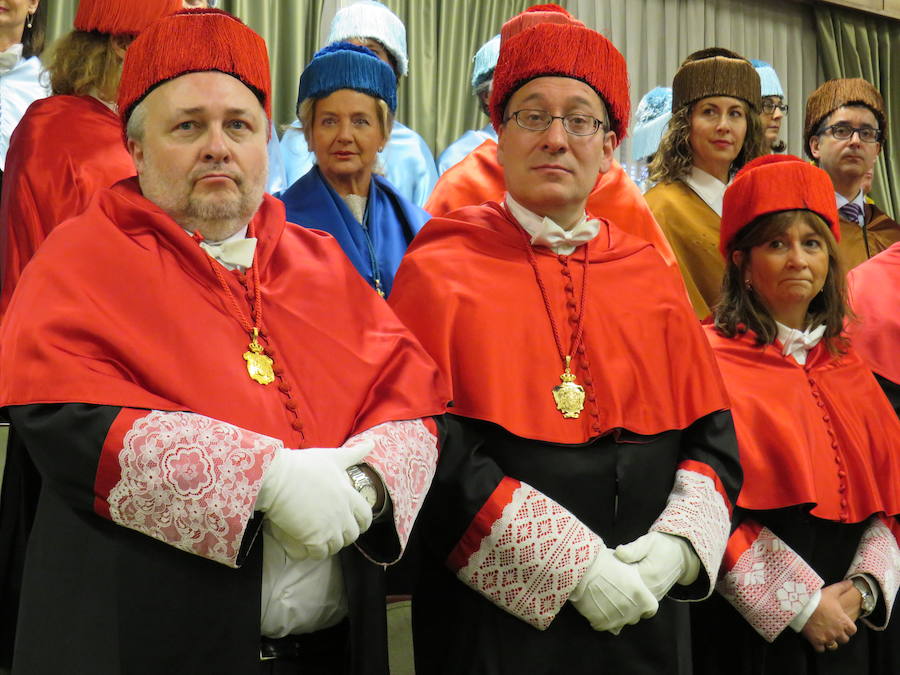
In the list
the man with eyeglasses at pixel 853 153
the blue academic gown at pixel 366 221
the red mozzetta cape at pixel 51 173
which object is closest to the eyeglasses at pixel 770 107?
the man with eyeglasses at pixel 853 153

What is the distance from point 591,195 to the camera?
3896 mm

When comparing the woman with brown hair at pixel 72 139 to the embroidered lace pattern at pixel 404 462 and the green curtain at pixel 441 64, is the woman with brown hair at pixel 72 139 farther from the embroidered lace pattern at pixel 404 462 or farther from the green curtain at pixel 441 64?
the green curtain at pixel 441 64

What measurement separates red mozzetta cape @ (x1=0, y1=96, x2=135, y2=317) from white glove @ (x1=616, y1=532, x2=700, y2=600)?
69.7 inches

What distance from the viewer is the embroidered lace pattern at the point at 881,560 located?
319 centimetres

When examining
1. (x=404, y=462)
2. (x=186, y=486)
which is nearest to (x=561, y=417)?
(x=404, y=462)

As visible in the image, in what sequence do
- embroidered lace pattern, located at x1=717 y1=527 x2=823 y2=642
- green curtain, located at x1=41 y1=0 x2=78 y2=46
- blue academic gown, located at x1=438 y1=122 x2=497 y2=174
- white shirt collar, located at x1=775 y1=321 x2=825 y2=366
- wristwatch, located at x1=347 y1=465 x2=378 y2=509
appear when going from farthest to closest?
1. green curtain, located at x1=41 y1=0 x2=78 y2=46
2. blue academic gown, located at x1=438 y1=122 x2=497 y2=174
3. white shirt collar, located at x1=775 y1=321 x2=825 y2=366
4. embroidered lace pattern, located at x1=717 y1=527 x2=823 y2=642
5. wristwatch, located at x1=347 y1=465 x2=378 y2=509

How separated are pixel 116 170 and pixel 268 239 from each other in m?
0.88

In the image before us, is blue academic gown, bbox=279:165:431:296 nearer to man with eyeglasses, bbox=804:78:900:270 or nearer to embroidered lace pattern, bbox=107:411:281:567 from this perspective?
embroidered lace pattern, bbox=107:411:281:567

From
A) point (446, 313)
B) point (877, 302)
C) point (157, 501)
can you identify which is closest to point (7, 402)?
point (157, 501)

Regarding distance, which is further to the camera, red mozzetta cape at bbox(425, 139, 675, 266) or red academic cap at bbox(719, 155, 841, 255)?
red mozzetta cape at bbox(425, 139, 675, 266)

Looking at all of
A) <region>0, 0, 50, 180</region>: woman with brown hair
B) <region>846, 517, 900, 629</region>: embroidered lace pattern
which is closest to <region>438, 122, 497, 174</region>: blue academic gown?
<region>0, 0, 50, 180</region>: woman with brown hair

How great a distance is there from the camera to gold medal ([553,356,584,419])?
2.67 m

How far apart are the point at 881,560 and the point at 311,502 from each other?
1.89 m

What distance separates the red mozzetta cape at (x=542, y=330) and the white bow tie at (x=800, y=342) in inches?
22.6
